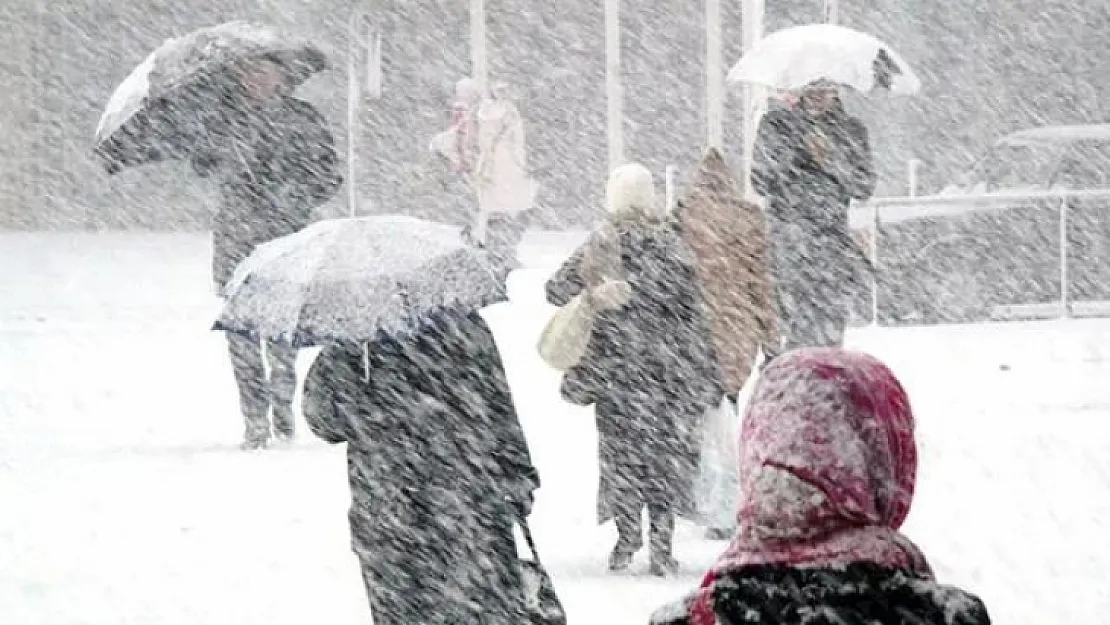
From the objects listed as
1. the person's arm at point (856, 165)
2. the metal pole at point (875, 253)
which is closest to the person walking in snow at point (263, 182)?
the person's arm at point (856, 165)

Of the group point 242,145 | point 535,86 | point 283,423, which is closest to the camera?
point 242,145

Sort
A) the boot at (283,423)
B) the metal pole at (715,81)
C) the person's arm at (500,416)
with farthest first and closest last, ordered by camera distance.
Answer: the metal pole at (715,81) < the boot at (283,423) < the person's arm at (500,416)

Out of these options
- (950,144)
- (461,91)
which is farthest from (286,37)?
(950,144)

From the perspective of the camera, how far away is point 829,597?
3324 millimetres

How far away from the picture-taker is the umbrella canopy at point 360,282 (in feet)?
19.8

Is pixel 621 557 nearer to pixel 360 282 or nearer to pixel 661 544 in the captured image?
pixel 661 544

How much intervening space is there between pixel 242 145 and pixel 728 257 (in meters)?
3.05

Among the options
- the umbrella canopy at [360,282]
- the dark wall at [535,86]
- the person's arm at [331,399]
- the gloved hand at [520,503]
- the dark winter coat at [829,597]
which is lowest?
the dark wall at [535,86]

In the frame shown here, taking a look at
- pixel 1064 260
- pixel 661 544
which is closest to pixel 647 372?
pixel 661 544

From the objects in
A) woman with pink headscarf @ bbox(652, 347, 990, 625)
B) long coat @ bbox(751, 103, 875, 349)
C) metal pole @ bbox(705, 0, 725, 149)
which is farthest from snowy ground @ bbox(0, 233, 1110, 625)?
woman with pink headscarf @ bbox(652, 347, 990, 625)

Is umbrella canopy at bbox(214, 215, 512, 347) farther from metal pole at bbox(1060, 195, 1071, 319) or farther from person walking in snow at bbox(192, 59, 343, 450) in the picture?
metal pole at bbox(1060, 195, 1071, 319)

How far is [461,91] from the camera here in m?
A: 20.3

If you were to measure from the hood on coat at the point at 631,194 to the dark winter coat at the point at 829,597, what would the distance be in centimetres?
513

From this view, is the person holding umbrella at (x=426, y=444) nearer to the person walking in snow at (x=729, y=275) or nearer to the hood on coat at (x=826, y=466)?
the hood on coat at (x=826, y=466)
